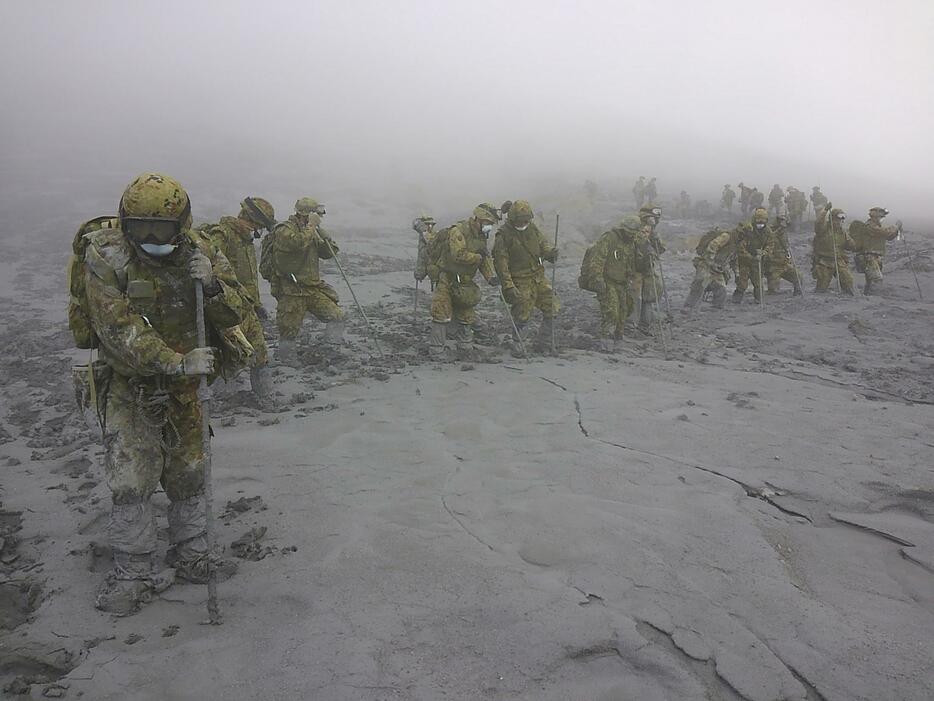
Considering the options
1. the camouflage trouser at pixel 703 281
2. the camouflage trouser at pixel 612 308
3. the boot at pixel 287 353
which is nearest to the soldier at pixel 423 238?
the boot at pixel 287 353

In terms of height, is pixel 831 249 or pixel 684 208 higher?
pixel 684 208

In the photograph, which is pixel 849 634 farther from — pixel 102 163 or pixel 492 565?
pixel 102 163

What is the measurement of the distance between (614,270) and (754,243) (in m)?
4.14

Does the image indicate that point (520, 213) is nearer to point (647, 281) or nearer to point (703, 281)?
point (647, 281)

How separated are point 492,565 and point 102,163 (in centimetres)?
3285

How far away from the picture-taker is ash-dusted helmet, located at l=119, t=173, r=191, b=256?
2.60m

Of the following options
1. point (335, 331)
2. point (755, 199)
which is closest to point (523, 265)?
point (335, 331)

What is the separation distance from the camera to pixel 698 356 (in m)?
7.66

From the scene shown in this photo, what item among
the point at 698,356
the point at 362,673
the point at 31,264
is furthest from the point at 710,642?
the point at 31,264

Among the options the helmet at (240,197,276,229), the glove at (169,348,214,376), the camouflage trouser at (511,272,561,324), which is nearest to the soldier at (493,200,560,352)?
the camouflage trouser at (511,272,561,324)

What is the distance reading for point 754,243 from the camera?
1089 cm

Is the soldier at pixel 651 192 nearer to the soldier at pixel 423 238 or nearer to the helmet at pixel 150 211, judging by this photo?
the soldier at pixel 423 238

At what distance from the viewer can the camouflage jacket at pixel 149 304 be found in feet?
8.52

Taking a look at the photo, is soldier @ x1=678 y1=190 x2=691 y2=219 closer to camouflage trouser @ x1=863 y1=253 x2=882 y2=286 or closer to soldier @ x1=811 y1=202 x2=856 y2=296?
soldier @ x1=811 y1=202 x2=856 y2=296
